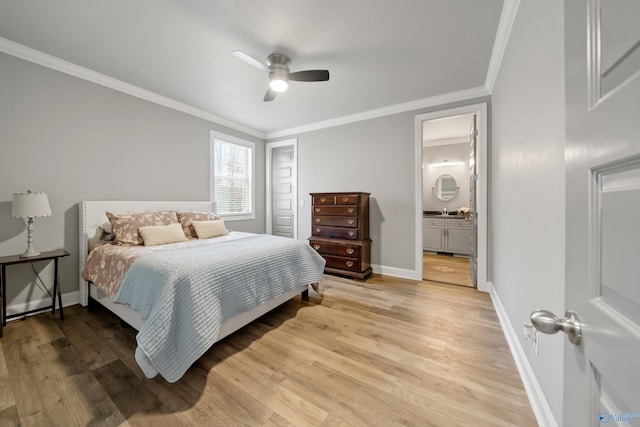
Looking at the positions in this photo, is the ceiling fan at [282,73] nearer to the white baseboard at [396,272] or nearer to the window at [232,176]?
the window at [232,176]

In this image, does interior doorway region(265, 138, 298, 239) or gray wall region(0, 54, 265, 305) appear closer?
gray wall region(0, 54, 265, 305)

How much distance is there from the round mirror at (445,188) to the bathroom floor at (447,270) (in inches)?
58.0

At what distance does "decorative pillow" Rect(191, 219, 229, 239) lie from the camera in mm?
2938

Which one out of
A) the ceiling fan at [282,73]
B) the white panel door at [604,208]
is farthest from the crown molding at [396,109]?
the white panel door at [604,208]

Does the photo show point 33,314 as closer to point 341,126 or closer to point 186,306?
point 186,306

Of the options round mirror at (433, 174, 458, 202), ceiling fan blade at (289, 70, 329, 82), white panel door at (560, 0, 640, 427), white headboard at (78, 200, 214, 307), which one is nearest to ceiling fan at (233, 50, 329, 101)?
ceiling fan blade at (289, 70, 329, 82)

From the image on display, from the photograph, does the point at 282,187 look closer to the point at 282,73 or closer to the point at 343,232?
the point at 343,232

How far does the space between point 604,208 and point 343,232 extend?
315cm

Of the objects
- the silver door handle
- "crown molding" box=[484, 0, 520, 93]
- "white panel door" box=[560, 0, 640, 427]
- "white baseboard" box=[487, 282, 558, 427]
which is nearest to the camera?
"white panel door" box=[560, 0, 640, 427]

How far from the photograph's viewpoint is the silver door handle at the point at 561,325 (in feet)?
1.59

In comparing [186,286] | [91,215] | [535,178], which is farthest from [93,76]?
[535,178]

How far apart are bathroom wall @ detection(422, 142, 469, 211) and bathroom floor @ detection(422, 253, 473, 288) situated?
1.35 metres

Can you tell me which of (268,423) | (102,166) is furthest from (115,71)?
(268,423)

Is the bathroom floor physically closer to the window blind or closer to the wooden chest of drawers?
the wooden chest of drawers
